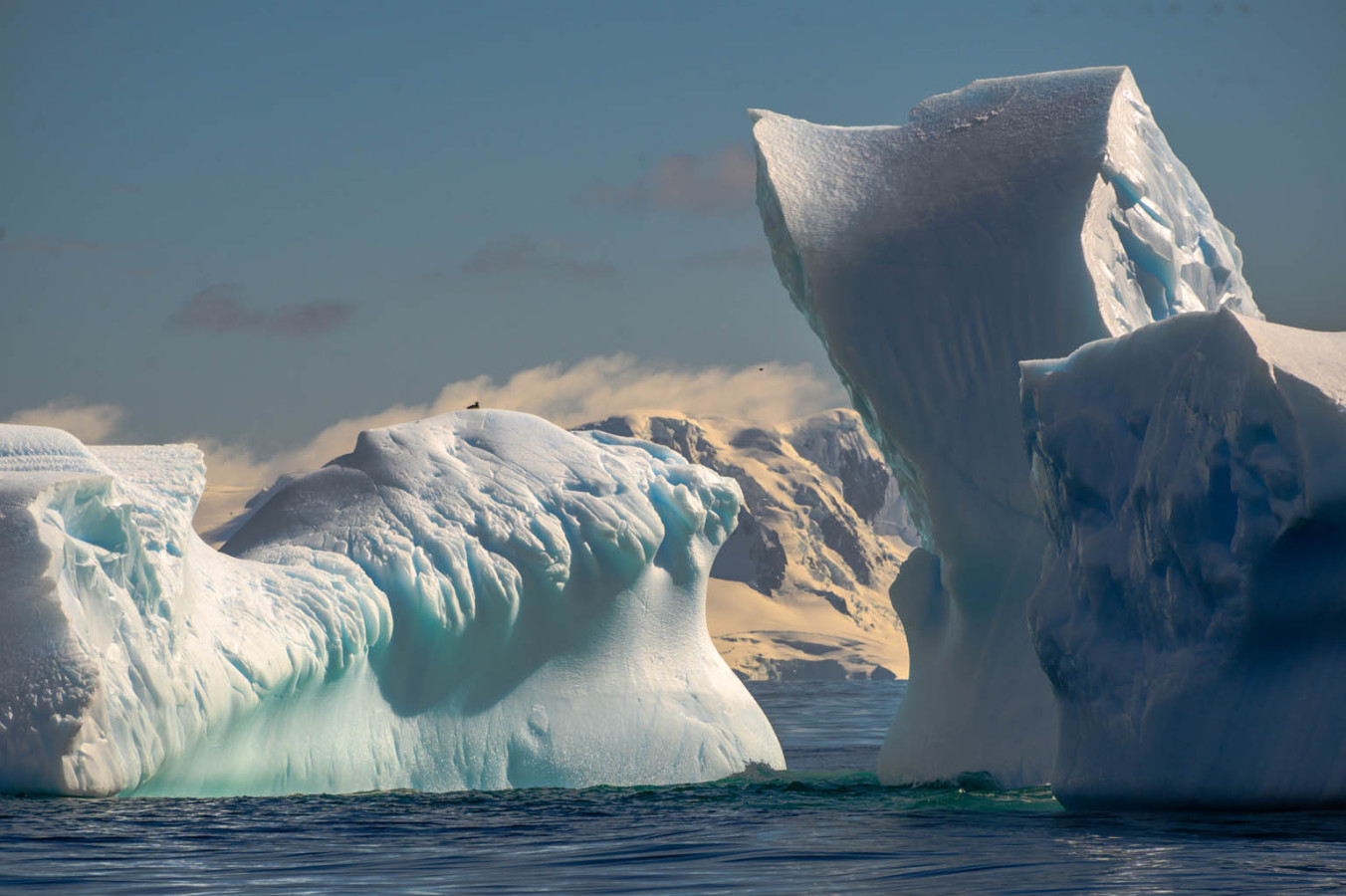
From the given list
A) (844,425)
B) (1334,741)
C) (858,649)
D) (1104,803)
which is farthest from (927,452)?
(844,425)

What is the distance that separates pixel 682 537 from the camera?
19.5m

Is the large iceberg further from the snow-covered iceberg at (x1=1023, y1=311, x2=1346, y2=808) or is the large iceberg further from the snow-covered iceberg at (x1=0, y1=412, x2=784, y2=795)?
the snow-covered iceberg at (x1=0, y1=412, x2=784, y2=795)

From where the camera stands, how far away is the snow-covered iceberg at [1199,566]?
32.7 ft

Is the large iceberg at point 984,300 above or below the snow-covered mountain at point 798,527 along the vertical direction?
below

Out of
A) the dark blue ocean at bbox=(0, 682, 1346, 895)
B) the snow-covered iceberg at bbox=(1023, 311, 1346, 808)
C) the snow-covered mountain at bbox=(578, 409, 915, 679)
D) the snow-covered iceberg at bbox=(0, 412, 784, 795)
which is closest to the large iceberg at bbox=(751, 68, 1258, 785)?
the dark blue ocean at bbox=(0, 682, 1346, 895)

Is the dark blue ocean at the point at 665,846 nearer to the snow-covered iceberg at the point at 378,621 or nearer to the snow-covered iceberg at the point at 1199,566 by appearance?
the snow-covered iceberg at the point at 1199,566

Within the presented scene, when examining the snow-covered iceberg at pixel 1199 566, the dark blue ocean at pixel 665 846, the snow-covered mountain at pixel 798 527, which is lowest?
the dark blue ocean at pixel 665 846

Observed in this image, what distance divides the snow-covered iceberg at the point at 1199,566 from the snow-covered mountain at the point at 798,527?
339ft

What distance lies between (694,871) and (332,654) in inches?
342

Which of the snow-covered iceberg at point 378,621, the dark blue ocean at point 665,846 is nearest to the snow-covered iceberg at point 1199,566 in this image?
the dark blue ocean at point 665,846

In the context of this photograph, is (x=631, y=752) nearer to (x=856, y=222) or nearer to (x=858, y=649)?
(x=856, y=222)

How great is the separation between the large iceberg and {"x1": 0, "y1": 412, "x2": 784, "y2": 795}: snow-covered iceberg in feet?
12.1

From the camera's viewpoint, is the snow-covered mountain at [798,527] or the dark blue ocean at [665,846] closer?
the dark blue ocean at [665,846]

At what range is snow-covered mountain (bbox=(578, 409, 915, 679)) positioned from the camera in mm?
135625
